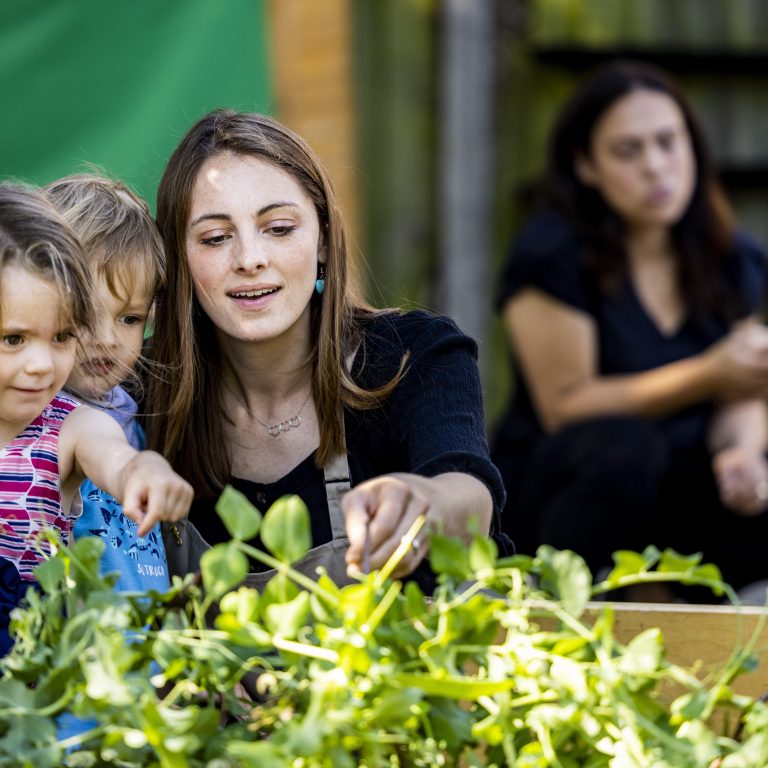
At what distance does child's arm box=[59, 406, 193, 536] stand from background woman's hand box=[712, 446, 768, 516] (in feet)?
4.87

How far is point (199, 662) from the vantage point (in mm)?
953

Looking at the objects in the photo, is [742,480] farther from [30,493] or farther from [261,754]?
[261,754]

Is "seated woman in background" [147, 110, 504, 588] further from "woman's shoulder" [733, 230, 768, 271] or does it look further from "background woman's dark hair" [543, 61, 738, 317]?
"woman's shoulder" [733, 230, 768, 271]

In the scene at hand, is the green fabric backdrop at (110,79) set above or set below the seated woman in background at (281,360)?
above

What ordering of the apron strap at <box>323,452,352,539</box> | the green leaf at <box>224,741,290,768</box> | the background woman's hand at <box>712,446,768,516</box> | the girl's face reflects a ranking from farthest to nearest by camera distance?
1. the background woman's hand at <box>712,446,768,516</box>
2. the apron strap at <box>323,452,352,539</box>
3. the girl's face
4. the green leaf at <box>224,741,290,768</box>

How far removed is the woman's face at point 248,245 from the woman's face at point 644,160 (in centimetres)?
144

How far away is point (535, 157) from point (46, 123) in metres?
1.45

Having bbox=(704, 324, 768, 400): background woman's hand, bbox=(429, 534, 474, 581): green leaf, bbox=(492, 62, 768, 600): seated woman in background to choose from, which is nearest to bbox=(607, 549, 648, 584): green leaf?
bbox=(429, 534, 474, 581): green leaf

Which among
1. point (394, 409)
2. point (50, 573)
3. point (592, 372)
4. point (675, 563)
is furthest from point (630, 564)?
point (592, 372)

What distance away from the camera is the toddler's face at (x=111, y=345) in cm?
141

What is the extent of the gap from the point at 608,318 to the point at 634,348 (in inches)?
3.1

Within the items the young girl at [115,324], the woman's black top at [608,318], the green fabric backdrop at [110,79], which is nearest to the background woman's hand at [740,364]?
the woman's black top at [608,318]

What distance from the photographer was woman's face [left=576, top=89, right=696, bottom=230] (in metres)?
2.76

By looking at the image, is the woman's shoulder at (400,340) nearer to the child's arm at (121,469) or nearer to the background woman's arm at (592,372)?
the child's arm at (121,469)
